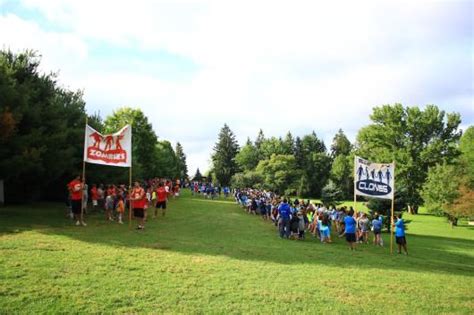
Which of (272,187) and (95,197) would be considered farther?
(272,187)

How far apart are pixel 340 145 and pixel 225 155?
39584 millimetres

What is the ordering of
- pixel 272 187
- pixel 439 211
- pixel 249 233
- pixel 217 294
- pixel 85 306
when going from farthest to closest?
pixel 272 187, pixel 439 211, pixel 249 233, pixel 217 294, pixel 85 306

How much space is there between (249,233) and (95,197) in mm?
9975

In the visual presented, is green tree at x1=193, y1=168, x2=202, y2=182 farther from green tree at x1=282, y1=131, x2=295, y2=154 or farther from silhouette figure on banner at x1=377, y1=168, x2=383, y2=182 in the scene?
silhouette figure on banner at x1=377, y1=168, x2=383, y2=182

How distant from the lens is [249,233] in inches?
851

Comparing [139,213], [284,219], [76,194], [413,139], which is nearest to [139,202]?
[139,213]

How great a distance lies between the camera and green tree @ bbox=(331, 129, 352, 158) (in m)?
124

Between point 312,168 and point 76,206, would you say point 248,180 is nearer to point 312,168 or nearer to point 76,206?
point 312,168

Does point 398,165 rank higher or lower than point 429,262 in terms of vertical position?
higher

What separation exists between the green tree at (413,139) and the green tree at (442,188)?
382 inches

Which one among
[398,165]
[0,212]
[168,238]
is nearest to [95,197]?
[0,212]

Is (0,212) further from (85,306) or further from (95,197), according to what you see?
(85,306)

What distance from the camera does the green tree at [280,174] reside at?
290 ft

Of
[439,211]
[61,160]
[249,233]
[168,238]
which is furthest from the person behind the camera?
[439,211]
